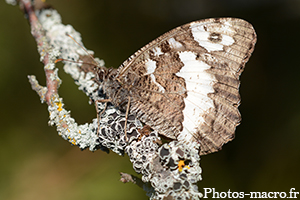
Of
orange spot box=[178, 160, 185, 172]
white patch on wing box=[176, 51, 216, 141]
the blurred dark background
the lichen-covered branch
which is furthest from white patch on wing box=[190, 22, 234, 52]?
the blurred dark background

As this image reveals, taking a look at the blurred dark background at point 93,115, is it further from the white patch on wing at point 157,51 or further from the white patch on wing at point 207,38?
the white patch on wing at point 207,38

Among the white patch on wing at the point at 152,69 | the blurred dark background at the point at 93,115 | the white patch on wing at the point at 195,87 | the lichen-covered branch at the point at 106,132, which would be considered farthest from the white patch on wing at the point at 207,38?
the blurred dark background at the point at 93,115

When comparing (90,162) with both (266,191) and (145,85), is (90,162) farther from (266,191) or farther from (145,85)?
(266,191)

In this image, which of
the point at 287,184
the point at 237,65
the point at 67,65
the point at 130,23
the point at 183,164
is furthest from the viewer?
the point at 130,23

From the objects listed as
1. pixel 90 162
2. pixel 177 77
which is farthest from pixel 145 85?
pixel 90 162

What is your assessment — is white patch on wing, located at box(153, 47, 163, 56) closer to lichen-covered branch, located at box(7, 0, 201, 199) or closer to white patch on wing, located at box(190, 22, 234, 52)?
white patch on wing, located at box(190, 22, 234, 52)

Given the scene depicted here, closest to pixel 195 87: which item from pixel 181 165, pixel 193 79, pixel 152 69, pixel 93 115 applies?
pixel 193 79

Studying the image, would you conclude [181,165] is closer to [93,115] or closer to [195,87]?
[195,87]

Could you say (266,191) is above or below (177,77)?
below
